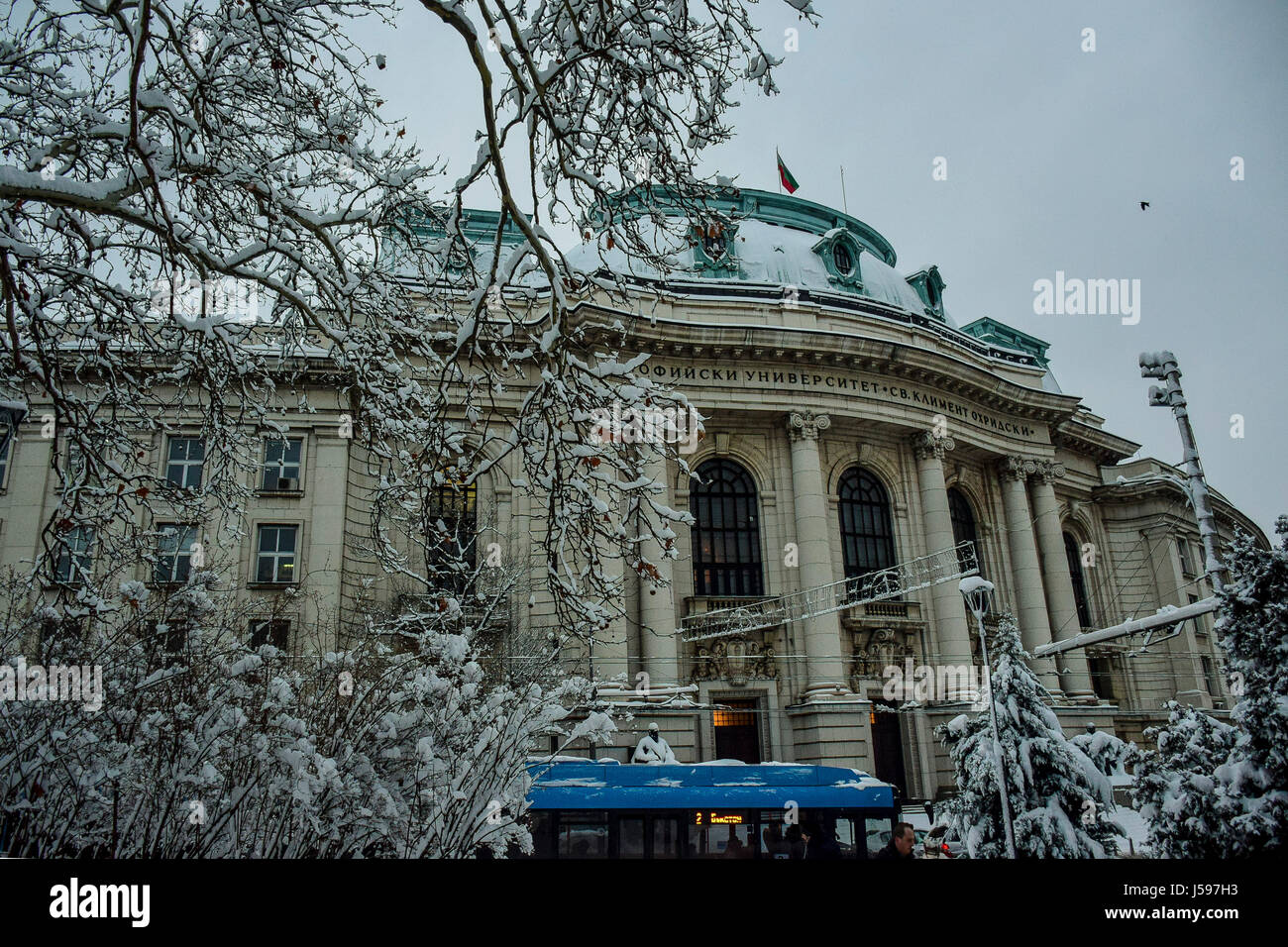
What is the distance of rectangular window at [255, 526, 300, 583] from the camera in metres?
27.1

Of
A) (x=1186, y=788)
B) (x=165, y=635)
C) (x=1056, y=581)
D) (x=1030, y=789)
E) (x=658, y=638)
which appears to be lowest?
(x=1030, y=789)

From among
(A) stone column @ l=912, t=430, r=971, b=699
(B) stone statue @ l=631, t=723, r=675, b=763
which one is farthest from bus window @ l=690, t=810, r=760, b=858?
(A) stone column @ l=912, t=430, r=971, b=699

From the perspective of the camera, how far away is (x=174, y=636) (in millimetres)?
9117

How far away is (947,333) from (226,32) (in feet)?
109

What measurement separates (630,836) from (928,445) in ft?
73.4

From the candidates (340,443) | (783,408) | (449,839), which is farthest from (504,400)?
(449,839)

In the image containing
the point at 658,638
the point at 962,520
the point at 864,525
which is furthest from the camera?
the point at 962,520

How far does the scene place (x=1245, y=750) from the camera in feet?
39.1

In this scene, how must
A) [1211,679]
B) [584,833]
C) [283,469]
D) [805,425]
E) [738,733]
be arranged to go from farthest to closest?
[1211,679] < [805,425] < [738,733] < [283,469] < [584,833]

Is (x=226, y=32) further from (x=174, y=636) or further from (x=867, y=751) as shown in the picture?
(x=867, y=751)

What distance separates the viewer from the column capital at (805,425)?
30.6 metres

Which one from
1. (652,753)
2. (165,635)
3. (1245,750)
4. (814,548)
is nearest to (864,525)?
(814,548)

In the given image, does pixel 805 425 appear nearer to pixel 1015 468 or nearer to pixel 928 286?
pixel 1015 468

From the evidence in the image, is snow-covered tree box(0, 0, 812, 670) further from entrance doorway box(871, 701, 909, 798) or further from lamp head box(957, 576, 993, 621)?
entrance doorway box(871, 701, 909, 798)
